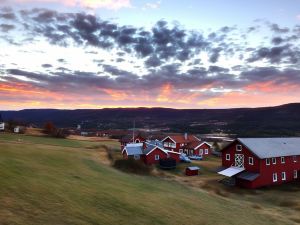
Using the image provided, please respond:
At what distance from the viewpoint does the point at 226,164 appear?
2566 inches

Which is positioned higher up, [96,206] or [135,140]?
[135,140]

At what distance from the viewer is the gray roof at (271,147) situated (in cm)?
5838

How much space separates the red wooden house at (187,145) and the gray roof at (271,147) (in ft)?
99.8

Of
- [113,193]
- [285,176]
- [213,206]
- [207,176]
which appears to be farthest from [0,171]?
[285,176]

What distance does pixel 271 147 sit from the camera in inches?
2448

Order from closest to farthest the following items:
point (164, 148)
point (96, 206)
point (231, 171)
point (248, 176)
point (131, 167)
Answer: point (96, 206)
point (248, 176)
point (131, 167)
point (231, 171)
point (164, 148)

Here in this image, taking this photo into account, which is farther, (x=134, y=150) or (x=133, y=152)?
(x=134, y=150)

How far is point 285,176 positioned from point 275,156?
5687mm

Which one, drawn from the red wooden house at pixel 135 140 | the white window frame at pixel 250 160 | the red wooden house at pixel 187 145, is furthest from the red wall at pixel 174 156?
the white window frame at pixel 250 160

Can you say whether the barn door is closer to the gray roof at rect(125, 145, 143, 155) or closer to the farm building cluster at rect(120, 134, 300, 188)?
the farm building cluster at rect(120, 134, 300, 188)

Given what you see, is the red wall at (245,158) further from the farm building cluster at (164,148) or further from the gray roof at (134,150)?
the gray roof at (134,150)

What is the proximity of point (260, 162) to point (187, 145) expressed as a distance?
135ft

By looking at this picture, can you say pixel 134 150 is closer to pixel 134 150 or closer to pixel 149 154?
pixel 134 150

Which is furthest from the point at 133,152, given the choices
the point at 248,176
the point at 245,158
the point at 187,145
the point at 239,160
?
the point at 248,176
